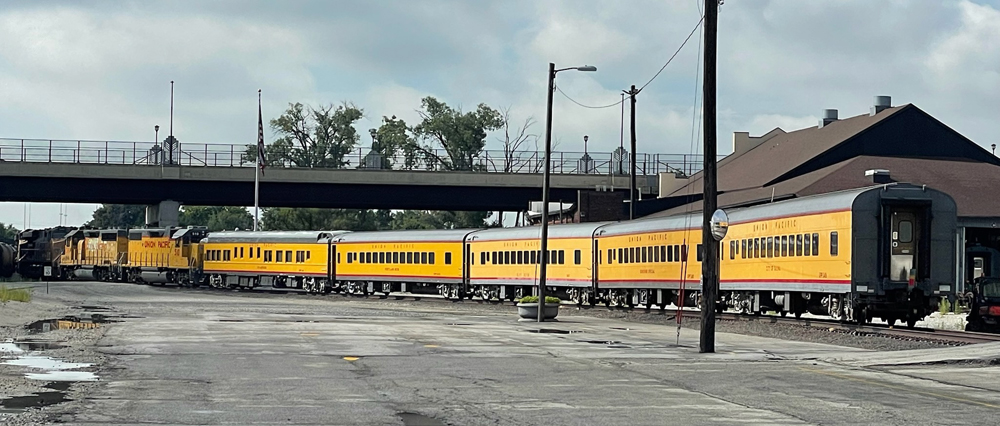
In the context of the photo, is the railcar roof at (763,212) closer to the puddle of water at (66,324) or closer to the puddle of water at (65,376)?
the puddle of water at (66,324)

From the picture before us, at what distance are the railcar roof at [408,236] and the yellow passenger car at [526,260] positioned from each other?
1752mm

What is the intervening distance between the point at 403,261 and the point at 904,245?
1267 inches

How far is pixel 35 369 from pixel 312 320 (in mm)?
17545

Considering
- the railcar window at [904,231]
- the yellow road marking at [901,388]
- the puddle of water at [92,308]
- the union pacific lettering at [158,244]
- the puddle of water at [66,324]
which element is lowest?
the puddle of water at [92,308]

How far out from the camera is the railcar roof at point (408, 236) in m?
57.1

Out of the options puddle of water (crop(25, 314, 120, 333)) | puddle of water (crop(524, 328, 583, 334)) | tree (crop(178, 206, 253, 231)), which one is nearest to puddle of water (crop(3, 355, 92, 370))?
puddle of water (crop(25, 314, 120, 333))

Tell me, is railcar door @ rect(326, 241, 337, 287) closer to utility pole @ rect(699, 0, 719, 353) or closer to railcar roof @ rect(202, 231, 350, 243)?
railcar roof @ rect(202, 231, 350, 243)

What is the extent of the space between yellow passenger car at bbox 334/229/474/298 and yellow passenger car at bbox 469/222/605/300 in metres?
1.58

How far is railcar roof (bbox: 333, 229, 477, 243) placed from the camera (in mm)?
57062

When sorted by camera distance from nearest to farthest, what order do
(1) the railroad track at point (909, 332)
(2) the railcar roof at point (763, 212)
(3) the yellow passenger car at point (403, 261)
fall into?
(1) the railroad track at point (909, 332)
(2) the railcar roof at point (763, 212)
(3) the yellow passenger car at point (403, 261)

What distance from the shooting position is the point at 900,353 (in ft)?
77.4

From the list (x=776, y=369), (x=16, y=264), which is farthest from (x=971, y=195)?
(x=16, y=264)

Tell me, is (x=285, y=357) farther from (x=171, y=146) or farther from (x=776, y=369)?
(x=171, y=146)

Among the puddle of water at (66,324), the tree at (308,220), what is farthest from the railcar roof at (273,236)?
the tree at (308,220)
